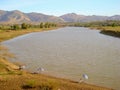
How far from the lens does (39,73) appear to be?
27.9 meters

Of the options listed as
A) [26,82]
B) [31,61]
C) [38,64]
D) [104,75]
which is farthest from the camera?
[31,61]

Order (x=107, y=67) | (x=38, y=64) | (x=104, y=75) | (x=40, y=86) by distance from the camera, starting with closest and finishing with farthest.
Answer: (x=40, y=86), (x=104, y=75), (x=107, y=67), (x=38, y=64)

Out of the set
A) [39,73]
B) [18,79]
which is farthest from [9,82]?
[39,73]

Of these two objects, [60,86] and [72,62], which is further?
[72,62]

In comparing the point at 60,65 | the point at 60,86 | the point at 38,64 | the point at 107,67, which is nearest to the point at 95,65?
the point at 107,67

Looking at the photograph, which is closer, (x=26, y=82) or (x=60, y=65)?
(x=26, y=82)

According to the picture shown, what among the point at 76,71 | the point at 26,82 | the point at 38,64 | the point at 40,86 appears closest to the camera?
the point at 40,86

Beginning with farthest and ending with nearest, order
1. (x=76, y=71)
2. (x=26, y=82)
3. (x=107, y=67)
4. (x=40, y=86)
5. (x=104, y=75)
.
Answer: (x=107, y=67) < (x=76, y=71) < (x=104, y=75) < (x=26, y=82) < (x=40, y=86)

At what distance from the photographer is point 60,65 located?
32812mm

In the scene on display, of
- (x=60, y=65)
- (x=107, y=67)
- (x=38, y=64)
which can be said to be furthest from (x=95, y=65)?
(x=38, y=64)

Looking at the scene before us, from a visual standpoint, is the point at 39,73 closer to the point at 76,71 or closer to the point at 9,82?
the point at 76,71

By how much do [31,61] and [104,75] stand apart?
41.8 feet

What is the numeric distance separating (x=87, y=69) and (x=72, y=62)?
17.0 feet

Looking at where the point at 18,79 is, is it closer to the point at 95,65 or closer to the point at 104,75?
the point at 104,75
